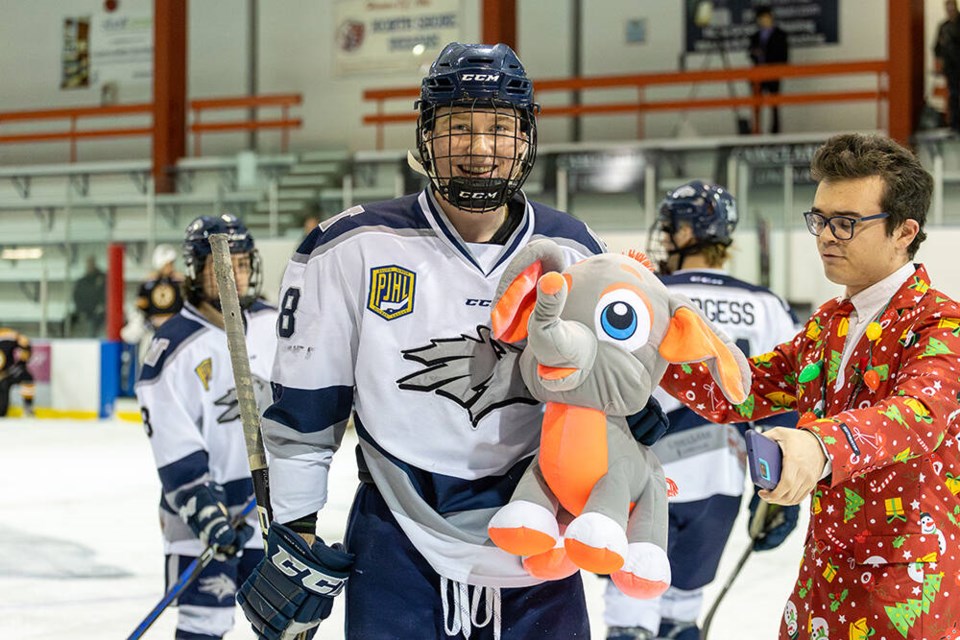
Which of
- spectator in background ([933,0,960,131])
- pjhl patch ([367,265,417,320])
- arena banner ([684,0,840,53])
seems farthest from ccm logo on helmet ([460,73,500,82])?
arena banner ([684,0,840,53])

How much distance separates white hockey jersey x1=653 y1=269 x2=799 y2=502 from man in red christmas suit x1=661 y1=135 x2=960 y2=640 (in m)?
1.08

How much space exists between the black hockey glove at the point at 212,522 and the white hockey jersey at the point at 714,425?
1.03 m

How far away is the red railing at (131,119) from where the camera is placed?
1351 cm

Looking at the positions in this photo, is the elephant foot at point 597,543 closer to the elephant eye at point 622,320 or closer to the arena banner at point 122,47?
the elephant eye at point 622,320

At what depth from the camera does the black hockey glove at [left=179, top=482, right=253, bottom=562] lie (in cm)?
258

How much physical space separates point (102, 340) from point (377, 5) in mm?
5468

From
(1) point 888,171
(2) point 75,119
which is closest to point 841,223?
(1) point 888,171

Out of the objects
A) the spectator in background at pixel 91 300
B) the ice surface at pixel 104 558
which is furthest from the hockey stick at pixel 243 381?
the spectator in background at pixel 91 300

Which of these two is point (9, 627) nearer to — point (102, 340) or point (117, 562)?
point (117, 562)

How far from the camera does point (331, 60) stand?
14008 millimetres

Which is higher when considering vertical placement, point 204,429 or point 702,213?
point 702,213

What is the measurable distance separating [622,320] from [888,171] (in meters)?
A: 0.46

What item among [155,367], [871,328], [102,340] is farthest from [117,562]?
[102,340]

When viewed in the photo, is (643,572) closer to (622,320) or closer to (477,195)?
(622,320)
